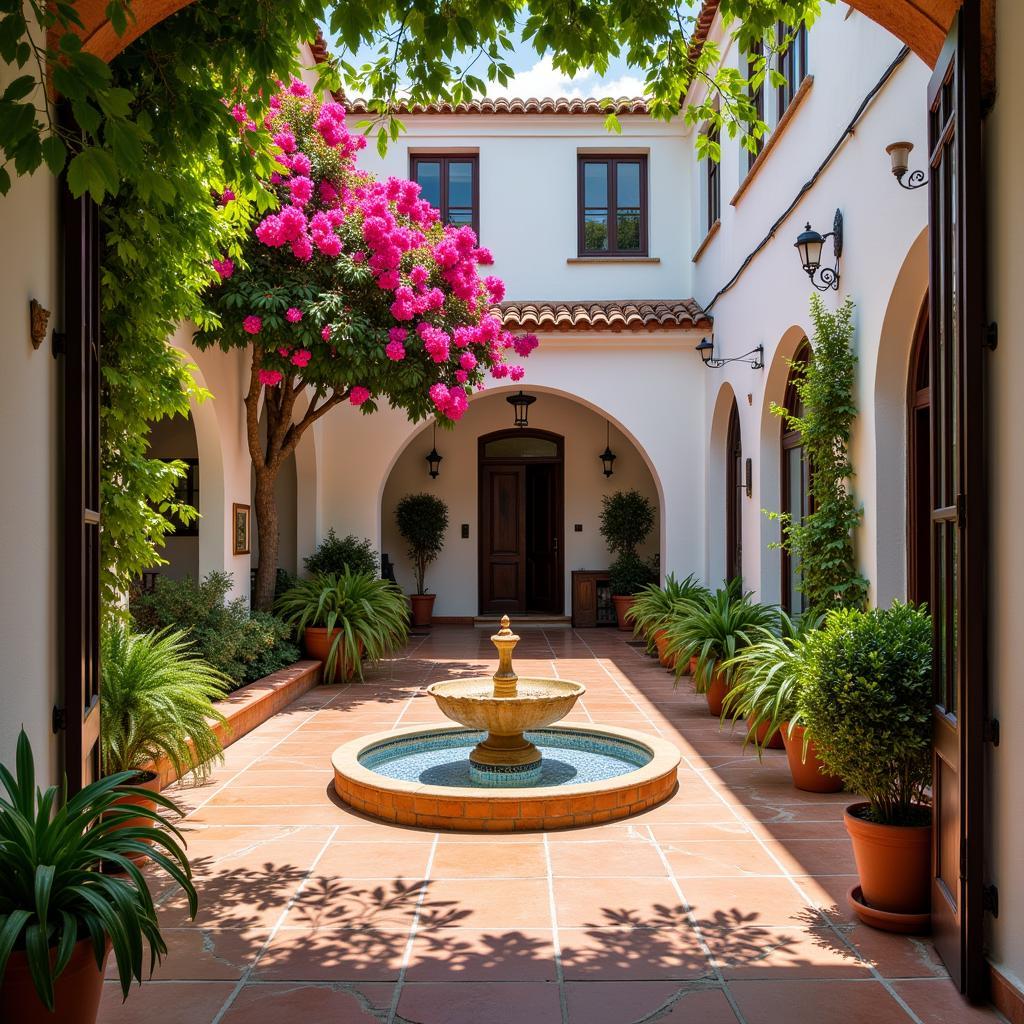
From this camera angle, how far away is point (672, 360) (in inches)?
472

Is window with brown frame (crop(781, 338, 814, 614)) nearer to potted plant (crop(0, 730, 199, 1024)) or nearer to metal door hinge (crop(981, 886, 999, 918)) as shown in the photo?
metal door hinge (crop(981, 886, 999, 918))

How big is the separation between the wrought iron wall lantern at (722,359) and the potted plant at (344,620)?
159 inches

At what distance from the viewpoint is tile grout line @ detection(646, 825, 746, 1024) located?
3037mm

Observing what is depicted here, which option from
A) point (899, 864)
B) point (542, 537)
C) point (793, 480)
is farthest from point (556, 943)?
point (542, 537)

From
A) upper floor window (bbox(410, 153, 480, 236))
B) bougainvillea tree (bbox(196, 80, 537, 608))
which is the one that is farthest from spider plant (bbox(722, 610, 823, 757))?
upper floor window (bbox(410, 153, 480, 236))

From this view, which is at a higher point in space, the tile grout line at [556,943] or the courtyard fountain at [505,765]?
the courtyard fountain at [505,765]

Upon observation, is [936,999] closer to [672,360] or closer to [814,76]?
Result: [814,76]

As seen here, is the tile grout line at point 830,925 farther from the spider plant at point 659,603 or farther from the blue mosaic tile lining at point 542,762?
the spider plant at point 659,603

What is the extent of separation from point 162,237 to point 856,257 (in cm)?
415

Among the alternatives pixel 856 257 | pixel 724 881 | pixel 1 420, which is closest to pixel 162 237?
pixel 1 420

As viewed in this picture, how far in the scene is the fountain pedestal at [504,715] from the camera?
5.54m

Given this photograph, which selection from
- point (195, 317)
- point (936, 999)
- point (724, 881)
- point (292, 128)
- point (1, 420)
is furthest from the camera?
point (292, 128)

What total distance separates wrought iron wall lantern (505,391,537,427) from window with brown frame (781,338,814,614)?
5.70 m

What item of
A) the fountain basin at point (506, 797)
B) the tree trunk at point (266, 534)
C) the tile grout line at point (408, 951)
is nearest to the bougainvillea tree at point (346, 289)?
the tree trunk at point (266, 534)
